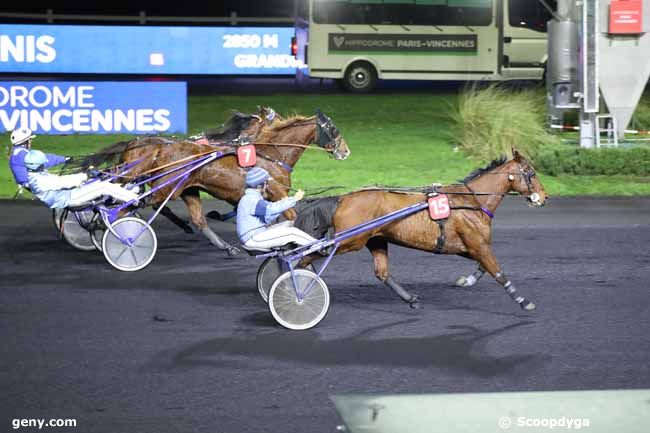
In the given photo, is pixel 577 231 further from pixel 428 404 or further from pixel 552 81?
pixel 428 404

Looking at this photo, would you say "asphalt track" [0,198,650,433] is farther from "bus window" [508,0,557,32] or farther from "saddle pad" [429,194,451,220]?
"bus window" [508,0,557,32]

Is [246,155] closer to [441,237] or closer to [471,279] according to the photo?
[471,279]

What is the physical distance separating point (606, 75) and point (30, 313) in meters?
11.7

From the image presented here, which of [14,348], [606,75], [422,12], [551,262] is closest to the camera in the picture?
[14,348]

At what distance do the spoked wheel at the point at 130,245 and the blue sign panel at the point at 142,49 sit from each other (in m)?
13.8

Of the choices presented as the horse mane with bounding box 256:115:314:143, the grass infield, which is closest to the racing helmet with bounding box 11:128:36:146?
the horse mane with bounding box 256:115:314:143

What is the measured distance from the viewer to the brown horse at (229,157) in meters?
10.9

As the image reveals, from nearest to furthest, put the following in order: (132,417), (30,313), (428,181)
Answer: (132,417) < (30,313) < (428,181)

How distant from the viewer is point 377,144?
62.6 ft

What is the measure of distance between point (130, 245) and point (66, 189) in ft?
2.70

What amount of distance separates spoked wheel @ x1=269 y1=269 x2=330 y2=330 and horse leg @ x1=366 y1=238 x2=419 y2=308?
0.73 m

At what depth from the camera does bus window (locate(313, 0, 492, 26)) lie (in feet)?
82.1

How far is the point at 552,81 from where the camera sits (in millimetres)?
18516

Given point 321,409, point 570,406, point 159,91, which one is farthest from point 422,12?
point 570,406
